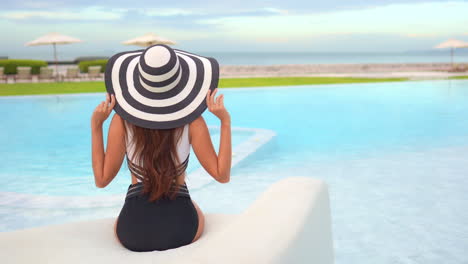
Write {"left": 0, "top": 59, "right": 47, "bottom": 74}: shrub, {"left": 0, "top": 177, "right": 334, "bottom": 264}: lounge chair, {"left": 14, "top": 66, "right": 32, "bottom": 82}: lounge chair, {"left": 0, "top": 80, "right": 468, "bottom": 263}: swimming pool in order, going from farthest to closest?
{"left": 0, "top": 59, "right": 47, "bottom": 74}: shrub, {"left": 14, "top": 66, "right": 32, "bottom": 82}: lounge chair, {"left": 0, "top": 80, "right": 468, "bottom": 263}: swimming pool, {"left": 0, "top": 177, "right": 334, "bottom": 264}: lounge chair

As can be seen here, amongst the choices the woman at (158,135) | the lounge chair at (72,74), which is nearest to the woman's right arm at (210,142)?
the woman at (158,135)

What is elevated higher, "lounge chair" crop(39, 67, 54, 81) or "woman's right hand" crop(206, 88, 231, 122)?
"woman's right hand" crop(206, 88, 231, 122)

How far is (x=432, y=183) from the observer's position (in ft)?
19.4

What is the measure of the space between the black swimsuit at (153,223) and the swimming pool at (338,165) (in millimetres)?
1911

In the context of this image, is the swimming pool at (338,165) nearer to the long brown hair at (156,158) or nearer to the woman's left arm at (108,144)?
the long brown hair at (156,158)

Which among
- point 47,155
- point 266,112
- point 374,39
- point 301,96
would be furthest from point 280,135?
point 374,39

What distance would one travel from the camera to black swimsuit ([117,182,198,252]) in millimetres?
2131

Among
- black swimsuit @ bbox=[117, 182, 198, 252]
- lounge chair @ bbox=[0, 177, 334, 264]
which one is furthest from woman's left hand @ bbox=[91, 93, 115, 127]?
lounge chair @ bbox=[0, 177, 334, 264]

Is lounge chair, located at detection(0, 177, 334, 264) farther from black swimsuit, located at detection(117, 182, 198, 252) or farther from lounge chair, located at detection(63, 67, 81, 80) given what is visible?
lounge chair, located at detection(63, 67, 81, 80)

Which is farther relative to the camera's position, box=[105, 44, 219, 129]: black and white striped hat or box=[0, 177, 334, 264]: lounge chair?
box=[105, 44, 219, 129]: black and white striped hat

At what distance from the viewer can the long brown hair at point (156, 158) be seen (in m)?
2.06

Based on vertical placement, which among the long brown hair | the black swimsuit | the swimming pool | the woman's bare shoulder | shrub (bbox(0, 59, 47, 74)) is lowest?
the swimming pool

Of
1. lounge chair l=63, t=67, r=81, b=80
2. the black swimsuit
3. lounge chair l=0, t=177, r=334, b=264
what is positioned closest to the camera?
lounge chair l=0, t=177, r=334, b=264

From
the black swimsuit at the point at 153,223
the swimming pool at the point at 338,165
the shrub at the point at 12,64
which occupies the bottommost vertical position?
the swimming pool at the point at 338,165
